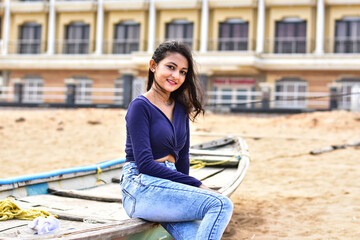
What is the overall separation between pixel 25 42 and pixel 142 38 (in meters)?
7.64

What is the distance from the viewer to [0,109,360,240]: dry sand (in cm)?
528

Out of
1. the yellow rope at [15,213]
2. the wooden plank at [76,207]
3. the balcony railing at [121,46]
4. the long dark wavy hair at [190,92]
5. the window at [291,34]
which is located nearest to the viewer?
the long dark wavy hair at [190,92]

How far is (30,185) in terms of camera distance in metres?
4.69

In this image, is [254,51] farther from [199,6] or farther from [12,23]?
[12,23]

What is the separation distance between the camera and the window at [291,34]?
73.7 feet

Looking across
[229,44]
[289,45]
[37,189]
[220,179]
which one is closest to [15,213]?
[37,189]

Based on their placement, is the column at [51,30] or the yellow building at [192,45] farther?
the column at [51,30]

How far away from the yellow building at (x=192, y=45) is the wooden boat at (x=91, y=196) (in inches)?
536

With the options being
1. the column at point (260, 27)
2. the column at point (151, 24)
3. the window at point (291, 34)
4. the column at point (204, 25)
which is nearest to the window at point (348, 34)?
the window at point (291, 34)

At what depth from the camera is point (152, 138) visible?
2941mm

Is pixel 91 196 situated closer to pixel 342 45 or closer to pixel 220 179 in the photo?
pixel 220 179

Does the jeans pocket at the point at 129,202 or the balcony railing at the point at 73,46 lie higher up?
the balcony railing at the point at 73,46

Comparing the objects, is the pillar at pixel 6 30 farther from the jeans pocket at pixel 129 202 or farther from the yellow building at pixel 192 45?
the jeans pocket at pixel 129 202

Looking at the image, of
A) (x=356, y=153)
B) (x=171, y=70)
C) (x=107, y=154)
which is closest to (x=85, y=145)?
(x=107, y=154)
